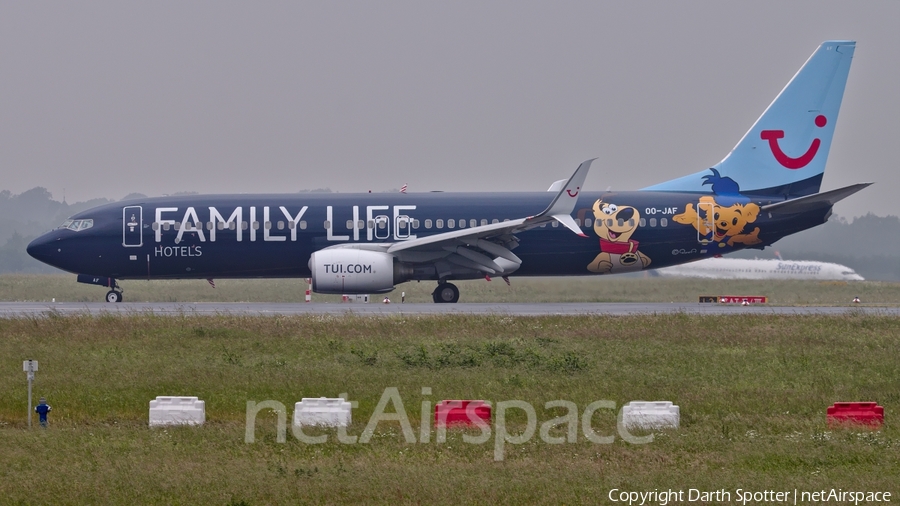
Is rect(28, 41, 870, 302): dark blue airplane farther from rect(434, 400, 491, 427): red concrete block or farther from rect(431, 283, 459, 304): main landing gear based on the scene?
rect(434, 400, 491, 427): red concrete block

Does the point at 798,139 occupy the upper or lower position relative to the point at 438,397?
upper

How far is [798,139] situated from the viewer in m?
31.7

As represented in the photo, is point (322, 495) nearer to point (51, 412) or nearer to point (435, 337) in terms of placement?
point (51, 412)

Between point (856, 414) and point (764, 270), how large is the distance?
169 ft

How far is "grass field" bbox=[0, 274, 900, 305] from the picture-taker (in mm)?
34469

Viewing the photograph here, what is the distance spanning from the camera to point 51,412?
13031mm

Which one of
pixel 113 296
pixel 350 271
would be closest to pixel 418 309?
pixel 350 271

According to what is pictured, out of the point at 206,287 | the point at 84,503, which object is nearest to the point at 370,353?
the point at 84,503

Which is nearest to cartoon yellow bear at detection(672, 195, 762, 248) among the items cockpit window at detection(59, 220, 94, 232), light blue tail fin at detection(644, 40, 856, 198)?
light blue tail fin at detection(644, 40, 856, 198)

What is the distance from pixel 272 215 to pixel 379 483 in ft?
71.1

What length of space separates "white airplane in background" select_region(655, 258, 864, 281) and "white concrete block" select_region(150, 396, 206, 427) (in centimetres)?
4101

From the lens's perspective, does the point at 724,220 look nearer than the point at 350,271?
No

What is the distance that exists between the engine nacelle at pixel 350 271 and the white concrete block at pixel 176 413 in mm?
15935

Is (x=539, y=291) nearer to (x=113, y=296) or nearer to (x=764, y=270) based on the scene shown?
(x=113, y=296)
